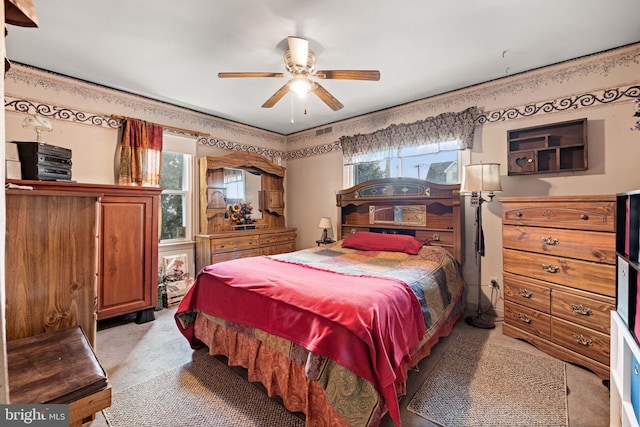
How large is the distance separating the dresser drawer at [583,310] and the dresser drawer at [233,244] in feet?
11.9

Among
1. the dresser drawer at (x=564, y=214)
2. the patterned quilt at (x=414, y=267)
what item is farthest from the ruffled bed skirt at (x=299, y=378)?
the dresser drawer at (x=564, y=214)

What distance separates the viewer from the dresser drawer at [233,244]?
3.90m

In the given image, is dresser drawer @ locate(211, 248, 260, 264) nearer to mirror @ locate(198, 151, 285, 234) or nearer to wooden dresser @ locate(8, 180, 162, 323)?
mirror @ locate(198, 151, 285, 234)

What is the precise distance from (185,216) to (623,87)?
507cm

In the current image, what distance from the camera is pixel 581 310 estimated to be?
2.15m

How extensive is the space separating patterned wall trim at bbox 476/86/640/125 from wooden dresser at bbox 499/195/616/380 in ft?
3.66

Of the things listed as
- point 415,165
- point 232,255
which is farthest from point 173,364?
point 415,165

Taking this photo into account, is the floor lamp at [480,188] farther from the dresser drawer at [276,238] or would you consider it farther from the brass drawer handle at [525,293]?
the dresser drawer at [276,238]

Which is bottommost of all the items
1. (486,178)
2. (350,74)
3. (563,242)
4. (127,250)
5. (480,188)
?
(127,250)

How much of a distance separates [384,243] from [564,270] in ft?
5.27

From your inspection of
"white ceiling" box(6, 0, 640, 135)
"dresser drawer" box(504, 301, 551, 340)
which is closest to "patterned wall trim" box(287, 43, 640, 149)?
"white ceiling" box(6, 0, 640, 135)

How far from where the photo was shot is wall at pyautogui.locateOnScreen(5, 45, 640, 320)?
2508mm

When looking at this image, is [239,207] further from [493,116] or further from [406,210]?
[493,116]
